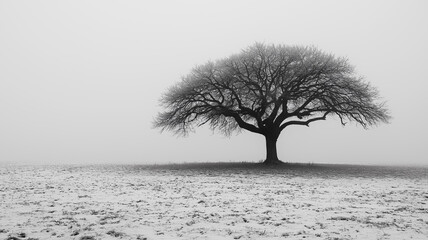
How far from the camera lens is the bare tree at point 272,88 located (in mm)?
26859

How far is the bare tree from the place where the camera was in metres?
26.9

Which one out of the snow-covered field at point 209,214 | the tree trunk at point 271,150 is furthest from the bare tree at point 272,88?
the snow-covered field at point 209,214

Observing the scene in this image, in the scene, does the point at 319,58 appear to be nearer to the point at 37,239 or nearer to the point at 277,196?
the point at 277,196

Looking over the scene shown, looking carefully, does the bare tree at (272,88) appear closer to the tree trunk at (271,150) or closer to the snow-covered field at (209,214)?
the tree trunk at (271,150)

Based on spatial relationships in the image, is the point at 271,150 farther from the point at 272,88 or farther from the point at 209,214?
the point at 209,214

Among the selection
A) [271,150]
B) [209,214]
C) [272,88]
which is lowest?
[209,214]

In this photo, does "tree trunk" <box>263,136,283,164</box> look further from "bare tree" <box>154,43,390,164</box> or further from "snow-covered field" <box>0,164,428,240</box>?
"snow-covered field" <box>0,164,428,240</box>

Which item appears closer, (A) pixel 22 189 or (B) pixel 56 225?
(B) pixel 56 225

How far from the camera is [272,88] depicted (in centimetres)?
2866

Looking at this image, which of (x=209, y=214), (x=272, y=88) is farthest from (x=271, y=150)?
(x=209, y=214)

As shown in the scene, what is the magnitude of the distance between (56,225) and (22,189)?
6844mm

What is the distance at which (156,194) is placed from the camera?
11734 mm

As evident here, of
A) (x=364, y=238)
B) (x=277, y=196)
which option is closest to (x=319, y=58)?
(x=277, y=196)

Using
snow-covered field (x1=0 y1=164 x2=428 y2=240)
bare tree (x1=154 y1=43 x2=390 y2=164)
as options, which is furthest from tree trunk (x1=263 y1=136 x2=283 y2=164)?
snow-covered field (x1=0 y1=164 x2=428 y2=240)
